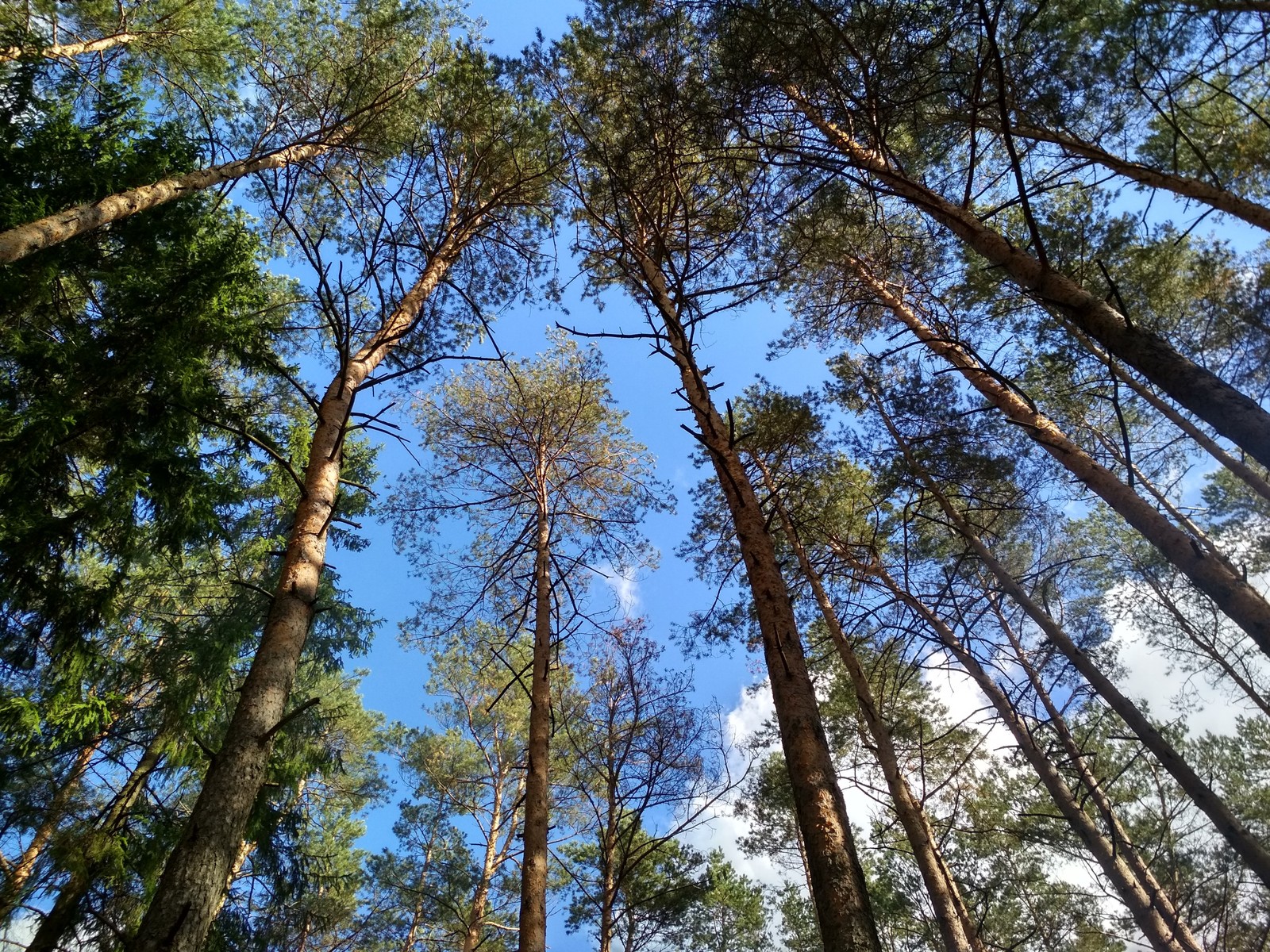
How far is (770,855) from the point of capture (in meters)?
15.0

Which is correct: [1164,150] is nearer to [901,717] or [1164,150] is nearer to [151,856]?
[901,717]

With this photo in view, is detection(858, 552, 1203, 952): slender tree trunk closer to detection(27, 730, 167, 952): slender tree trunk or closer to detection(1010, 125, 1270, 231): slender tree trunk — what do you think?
detection(1010, 125, 1270, 231): slender tree trunk

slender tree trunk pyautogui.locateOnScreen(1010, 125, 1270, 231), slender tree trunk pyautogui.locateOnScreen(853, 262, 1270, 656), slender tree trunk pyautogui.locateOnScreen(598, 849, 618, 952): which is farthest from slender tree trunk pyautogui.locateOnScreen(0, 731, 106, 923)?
slender tree trunk pyautogui.locateOnScreen(1010, 125, 1270, 231)

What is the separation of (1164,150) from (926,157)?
459 cm

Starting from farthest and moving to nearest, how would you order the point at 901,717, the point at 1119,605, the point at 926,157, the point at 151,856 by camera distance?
the point at 1119,605 < the point at 901,717 < the point at 926,157 < the point at 151,856

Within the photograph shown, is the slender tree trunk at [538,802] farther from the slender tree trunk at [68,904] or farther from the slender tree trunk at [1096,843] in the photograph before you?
the slender tree trunk at [1096,843]

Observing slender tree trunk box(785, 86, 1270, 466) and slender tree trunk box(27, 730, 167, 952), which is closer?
slender tree trunk box(785, 86, 1270, 466)

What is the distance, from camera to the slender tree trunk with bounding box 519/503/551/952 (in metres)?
5.46

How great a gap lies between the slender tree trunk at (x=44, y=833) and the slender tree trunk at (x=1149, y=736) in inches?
331

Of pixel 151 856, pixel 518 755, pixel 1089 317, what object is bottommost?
pixel 151 856

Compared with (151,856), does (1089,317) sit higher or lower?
Answer: higher

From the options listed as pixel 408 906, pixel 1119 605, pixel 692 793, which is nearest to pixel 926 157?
pixel 692 793

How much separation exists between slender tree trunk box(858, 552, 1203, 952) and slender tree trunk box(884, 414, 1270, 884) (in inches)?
35.4

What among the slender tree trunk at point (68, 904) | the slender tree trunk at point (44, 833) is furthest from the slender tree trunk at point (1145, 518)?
the slender tree trunk at point (44, 833)
